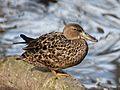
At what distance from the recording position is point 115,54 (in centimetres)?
720

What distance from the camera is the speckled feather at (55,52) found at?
15.2 ft

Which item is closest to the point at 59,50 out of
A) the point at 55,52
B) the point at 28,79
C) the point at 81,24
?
the point at 55,52

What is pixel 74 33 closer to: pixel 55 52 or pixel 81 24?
pixel 55 52

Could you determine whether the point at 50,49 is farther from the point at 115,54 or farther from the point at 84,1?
the point at 84,1

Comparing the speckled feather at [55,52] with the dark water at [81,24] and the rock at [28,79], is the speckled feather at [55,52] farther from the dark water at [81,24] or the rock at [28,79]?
the dark water at [81,24]

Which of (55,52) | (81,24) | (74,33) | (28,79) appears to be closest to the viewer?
(55,52)

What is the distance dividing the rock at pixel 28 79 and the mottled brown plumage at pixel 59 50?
131mm

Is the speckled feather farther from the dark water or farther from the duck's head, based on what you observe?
the dark water

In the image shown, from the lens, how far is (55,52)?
4641mm

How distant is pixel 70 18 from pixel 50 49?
13.3 feet

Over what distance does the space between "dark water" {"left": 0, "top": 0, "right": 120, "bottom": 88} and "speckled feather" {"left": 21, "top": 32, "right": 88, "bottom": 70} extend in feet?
5.90

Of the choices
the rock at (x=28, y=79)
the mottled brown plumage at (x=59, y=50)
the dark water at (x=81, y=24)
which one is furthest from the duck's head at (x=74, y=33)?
the dark water at (x=81, y=24)

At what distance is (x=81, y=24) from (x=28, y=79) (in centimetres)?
354

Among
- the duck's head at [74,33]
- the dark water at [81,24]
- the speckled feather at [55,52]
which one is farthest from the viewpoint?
the dark water at [81,24]
